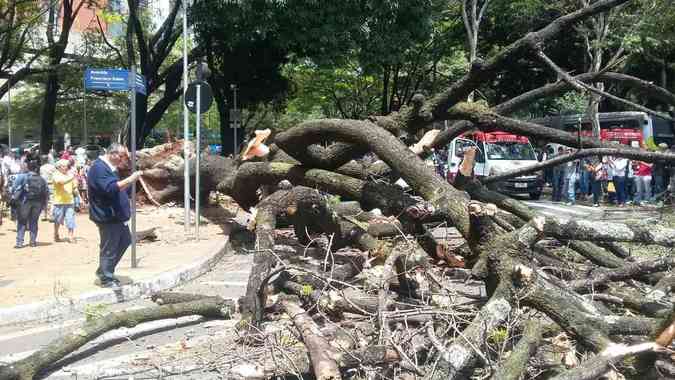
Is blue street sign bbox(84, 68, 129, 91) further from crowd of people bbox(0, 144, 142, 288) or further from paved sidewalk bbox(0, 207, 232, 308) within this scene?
paved sidewalk bbox(0, 207, 232, 308)

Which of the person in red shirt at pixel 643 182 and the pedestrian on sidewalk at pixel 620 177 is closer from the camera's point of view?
the person in red shirt at pixel 643 182

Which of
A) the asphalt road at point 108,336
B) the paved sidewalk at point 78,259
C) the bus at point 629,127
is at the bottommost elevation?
the asphalt road at point 108,336

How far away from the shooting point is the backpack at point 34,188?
37.2 feet

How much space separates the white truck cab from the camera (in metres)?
20.8

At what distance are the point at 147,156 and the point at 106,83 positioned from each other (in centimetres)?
738

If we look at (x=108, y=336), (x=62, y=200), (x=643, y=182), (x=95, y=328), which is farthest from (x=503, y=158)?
(x=95, y=328)

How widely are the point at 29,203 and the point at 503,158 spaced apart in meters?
14.9

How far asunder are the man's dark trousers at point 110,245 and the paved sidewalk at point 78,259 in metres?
0.20

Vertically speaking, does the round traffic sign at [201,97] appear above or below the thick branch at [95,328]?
above

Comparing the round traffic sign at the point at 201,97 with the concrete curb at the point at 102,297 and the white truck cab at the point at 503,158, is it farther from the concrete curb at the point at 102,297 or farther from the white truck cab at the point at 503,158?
the white truck cab at the point at 503,158

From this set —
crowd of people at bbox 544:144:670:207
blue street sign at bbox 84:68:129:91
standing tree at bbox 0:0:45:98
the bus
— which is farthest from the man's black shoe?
the bus

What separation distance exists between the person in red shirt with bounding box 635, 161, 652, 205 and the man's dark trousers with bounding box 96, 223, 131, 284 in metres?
15.2

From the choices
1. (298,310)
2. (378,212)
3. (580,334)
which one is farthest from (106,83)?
(580,334)

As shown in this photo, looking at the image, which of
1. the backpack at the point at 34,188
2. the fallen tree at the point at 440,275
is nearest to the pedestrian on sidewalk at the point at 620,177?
the fallen tree at the point at 440,275
